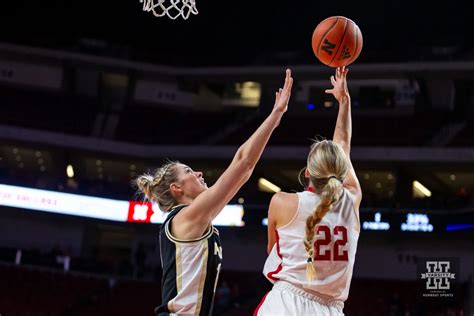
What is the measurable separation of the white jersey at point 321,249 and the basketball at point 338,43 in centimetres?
172

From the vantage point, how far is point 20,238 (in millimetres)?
22719

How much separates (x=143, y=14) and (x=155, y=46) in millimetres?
1242

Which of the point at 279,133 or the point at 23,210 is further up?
the point at 279,133

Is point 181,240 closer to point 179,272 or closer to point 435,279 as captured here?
point 179,272

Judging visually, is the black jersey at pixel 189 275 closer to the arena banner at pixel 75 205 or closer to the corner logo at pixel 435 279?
the corner logo at pixel 435 279

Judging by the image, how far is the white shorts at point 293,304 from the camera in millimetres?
3010

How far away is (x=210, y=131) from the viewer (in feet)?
75.8

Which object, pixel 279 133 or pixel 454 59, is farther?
pixel 279 133

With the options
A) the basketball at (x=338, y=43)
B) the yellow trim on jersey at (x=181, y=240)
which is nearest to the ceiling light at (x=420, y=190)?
the basketball at (x=338, y=43)

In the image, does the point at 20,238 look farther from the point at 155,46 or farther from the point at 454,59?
the point at 454,59

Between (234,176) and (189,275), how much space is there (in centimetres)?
53

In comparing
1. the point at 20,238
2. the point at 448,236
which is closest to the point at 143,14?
the point at 20,238

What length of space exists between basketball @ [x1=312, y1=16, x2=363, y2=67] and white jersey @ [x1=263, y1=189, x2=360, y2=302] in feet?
5.65

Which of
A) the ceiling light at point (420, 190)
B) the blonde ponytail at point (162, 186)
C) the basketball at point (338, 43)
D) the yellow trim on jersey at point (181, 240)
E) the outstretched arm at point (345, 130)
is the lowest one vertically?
the yellow trim on jersey at point (181, 240)
